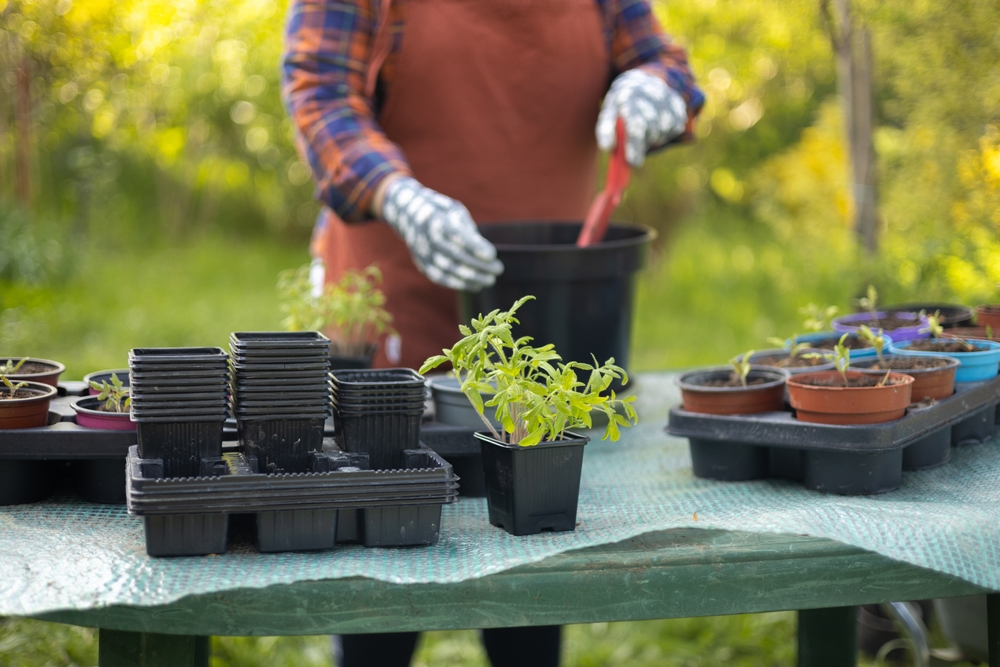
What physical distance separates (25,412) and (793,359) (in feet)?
3.49

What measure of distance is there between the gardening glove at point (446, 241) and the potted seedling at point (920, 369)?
0.54 metres

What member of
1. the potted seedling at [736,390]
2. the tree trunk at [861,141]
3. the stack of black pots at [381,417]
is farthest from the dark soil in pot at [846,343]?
the tree trunk at [861,141]

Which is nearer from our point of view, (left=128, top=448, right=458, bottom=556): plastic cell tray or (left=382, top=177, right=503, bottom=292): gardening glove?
(left=128, top=448, right=458, bottom=556): plastic cell tray

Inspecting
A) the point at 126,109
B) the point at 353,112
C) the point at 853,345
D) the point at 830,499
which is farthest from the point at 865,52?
the point at 126,109

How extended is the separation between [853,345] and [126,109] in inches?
124

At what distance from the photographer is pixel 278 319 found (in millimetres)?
5051

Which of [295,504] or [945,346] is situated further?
[945,346]

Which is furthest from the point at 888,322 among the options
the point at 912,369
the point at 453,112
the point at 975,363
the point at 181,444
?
the point at 181,444

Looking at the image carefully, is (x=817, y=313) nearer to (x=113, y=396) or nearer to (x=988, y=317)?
(x=988, y=317)

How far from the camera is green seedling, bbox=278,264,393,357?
5.24ft

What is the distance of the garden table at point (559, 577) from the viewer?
0.95 metres

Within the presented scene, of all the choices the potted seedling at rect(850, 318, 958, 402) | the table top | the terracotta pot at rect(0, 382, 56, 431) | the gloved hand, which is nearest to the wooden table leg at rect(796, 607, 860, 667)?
the potted seedling at rect(850, 318, 958, 402)

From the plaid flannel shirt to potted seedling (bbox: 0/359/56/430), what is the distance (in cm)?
62

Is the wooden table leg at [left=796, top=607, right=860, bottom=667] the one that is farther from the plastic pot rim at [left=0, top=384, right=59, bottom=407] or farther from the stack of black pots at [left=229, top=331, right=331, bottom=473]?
the plastic pot rim at [left=0, top=384, right=59, bottom=407]
